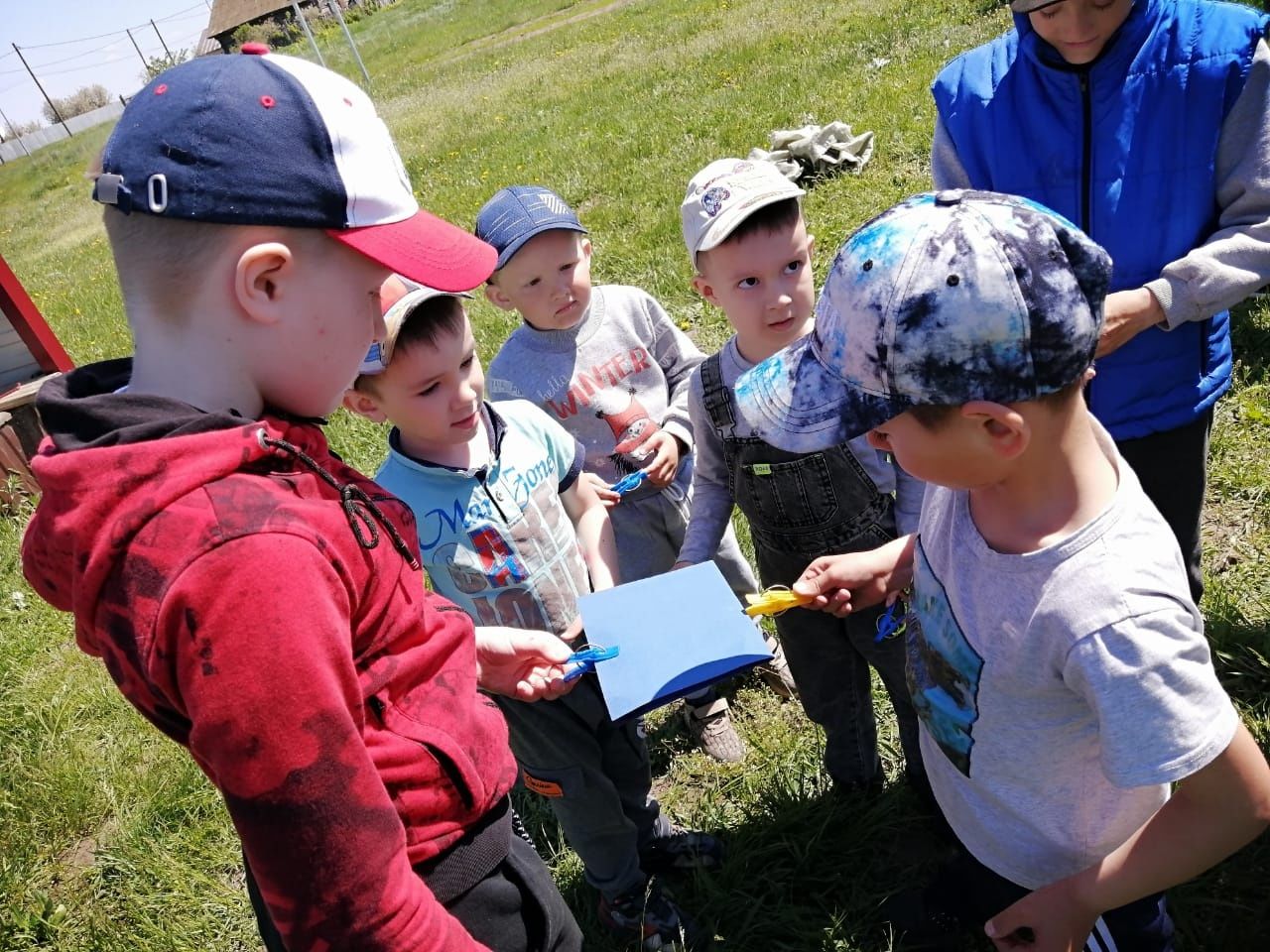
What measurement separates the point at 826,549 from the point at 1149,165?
1039mm

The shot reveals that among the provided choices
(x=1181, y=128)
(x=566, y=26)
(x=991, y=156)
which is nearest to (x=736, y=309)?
(x=991, y=156)

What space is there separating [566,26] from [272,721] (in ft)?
77.4

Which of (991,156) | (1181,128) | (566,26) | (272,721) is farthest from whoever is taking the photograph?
(566,26)

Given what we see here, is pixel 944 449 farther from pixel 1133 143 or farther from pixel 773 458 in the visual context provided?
pixel 1133 143

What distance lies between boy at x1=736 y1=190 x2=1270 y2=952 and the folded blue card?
1.19ft

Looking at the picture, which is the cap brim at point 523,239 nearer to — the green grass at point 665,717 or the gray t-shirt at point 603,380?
the gray t-shirt at point 603,380

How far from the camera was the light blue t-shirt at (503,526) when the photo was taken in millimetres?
1869

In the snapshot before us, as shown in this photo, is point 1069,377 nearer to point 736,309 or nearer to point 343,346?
point 343,346

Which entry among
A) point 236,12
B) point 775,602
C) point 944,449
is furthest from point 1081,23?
point 236,12

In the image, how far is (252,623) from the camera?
2.89 feet

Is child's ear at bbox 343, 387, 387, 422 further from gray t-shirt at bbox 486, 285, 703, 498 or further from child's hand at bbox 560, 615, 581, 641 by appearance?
gray t-shirt at bbox 486, 285, 703, 498

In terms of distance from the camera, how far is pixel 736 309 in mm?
2049

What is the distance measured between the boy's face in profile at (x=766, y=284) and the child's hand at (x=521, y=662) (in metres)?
0.81

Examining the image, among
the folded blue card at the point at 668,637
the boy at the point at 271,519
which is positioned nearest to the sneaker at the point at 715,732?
the folded blue card at the point at 668,637
